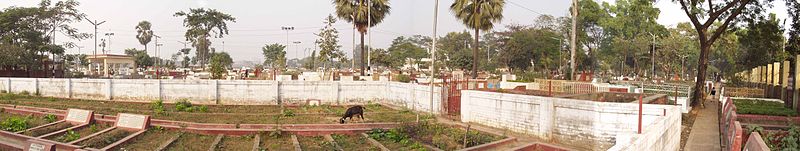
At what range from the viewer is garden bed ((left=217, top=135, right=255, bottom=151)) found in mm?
12961

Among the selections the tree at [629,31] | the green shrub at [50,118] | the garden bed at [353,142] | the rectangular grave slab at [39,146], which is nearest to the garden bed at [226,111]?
the green shrub at [50,118]

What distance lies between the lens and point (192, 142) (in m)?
13.6

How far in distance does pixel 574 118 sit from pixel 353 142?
5499 millimetres

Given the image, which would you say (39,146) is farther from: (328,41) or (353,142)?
(328,41)

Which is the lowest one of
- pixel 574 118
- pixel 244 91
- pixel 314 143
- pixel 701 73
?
pixel 314 143

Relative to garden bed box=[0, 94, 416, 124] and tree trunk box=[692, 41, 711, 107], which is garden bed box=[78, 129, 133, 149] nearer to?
garden bed box=[0, 94, 416, 124]

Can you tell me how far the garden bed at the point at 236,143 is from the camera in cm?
1296

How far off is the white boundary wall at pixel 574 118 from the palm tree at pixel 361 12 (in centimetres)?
1842

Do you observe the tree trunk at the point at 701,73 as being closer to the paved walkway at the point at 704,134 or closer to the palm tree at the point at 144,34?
the paved walkway at the point at 704,134

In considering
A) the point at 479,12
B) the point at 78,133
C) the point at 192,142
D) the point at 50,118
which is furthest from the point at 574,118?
the point at 479,12

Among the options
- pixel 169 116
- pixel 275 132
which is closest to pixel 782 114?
pixel 275 132

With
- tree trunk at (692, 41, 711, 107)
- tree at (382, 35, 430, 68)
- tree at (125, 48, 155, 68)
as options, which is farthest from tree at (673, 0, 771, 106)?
tree at (125, 48, 155, 68)

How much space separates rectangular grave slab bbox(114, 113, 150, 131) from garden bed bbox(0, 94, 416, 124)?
2.36 m

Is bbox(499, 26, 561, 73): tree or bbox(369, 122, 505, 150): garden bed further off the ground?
bbox(499, 26, 561, 73): tree
